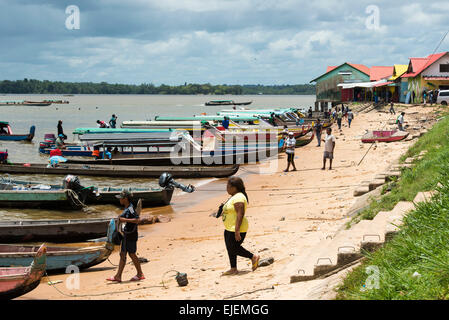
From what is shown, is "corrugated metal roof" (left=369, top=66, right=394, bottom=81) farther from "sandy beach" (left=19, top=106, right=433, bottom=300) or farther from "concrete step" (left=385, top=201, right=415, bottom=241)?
"concrete step" (left=385, top=201, right=415, bottom=241)

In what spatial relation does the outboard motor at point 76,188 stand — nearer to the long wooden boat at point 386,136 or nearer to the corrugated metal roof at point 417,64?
the long wooden boat at point 386,136

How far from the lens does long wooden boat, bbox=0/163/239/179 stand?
23.5 meters

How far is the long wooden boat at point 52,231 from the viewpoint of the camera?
13.1 metres

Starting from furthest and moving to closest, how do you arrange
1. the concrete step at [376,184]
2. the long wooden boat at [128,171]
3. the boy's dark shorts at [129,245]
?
the long wooden boat at [128,171] → the concrete step at [376,184] → the boy's dark shorts at [129,245]

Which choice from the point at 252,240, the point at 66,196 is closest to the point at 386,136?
the point at 66,196

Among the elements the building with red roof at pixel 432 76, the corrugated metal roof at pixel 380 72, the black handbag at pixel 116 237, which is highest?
the corrugated metal roof at pixel 380 72

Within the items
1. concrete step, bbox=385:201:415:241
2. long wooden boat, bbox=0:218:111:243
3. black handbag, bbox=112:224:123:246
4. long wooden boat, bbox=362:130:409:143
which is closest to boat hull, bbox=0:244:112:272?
black handbag, bbox=112:224:123:246

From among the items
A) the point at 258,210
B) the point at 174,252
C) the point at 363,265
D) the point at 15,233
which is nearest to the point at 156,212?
the point at 258,210

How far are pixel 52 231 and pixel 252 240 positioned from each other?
226 inches

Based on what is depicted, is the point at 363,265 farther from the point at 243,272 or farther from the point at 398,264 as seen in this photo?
the point at 243,272

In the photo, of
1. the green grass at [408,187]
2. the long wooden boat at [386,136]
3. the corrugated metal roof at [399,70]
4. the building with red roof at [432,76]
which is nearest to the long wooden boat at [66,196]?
the green grass at [408,187]

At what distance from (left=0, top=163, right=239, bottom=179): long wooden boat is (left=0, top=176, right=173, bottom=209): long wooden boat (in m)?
5.43

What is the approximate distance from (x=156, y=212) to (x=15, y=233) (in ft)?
16.9

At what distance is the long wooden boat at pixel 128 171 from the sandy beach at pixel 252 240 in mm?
1008
